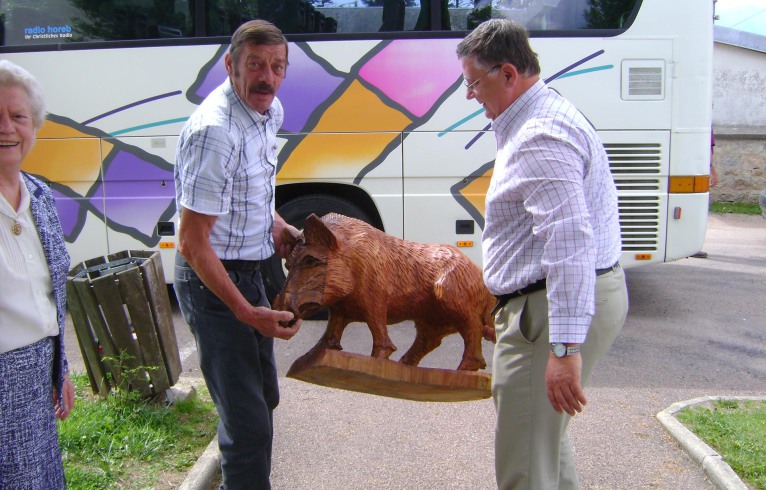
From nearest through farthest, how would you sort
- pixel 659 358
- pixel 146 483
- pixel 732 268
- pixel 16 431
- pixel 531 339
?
1. pixel 16 431
2. pixel 531 339
3. pixel 146 483
4. pixel 659 358
5. pixel 732 268

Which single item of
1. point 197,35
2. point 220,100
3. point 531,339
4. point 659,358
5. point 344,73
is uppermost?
point 197,35

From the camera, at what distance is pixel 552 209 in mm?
1871

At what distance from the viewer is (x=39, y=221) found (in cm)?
199

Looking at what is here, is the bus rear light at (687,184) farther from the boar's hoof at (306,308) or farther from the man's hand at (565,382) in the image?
the boar's hoof at (306,308)

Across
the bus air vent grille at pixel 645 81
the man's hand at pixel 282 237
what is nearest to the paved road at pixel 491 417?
the man's hand at pixel 282 237

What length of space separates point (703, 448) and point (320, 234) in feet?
8.40

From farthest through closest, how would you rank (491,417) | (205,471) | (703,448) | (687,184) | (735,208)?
(735,208)
(687,184)
(491,417)
(703,448)
(205,471)

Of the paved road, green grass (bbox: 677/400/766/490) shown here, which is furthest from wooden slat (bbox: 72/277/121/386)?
green grass (bbox: 677/400/766/490)

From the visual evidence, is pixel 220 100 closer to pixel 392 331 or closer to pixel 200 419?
pixel 200 419

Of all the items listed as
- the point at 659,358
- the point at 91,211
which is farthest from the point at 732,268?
the point at 91,211

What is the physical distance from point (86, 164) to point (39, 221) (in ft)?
13.7

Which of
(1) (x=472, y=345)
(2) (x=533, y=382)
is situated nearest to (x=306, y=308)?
(1) (x=472, y=345)

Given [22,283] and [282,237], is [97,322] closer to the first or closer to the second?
[282,237]

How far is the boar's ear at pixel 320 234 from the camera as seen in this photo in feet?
7.27
